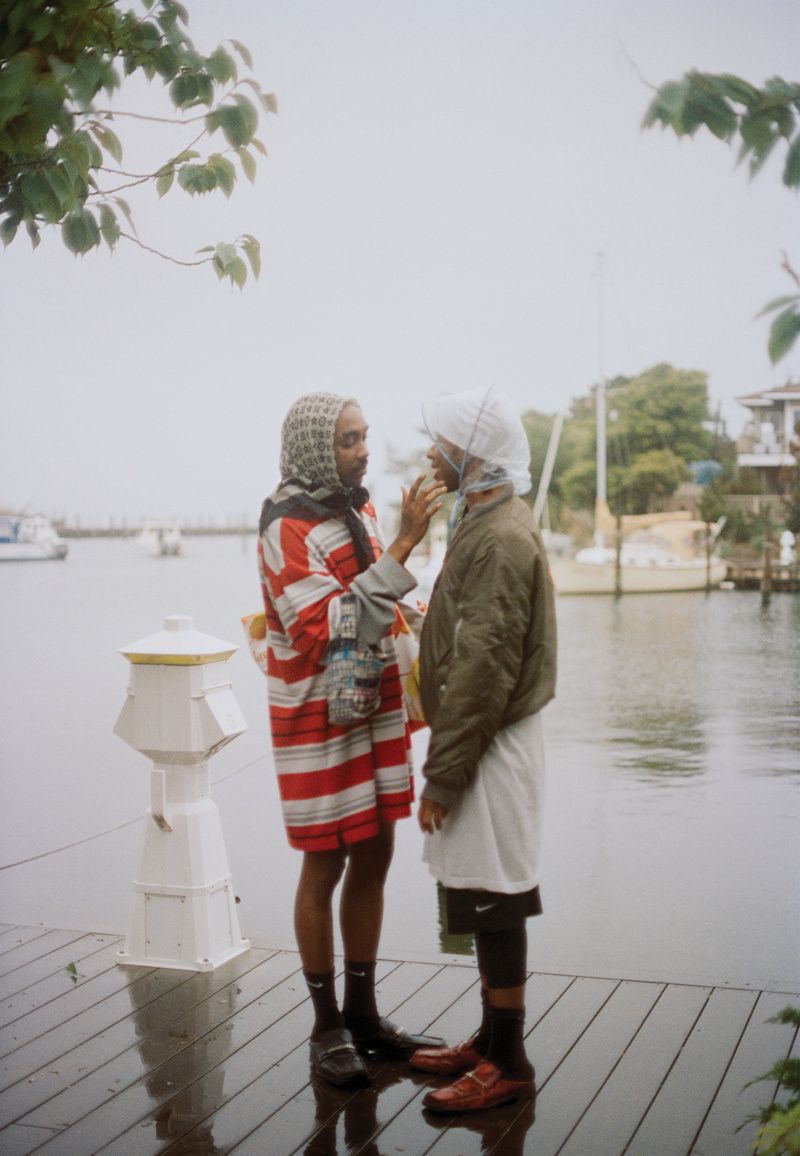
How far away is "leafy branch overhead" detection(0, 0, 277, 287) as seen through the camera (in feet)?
7.13

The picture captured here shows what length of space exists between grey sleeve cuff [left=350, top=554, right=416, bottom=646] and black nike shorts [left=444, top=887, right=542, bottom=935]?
51 cm

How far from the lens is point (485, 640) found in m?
2.39

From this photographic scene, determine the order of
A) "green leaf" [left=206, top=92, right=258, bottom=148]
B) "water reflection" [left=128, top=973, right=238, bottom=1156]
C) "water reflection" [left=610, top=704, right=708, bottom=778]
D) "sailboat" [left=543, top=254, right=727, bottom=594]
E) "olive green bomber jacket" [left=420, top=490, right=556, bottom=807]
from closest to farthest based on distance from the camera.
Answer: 1. "olive green bomber jacket" [left=420, top=490, right=556, bottom=807]
2. "water reflection" [left=128, top=973, right=238, bottom=1156]
3. "green leaf" [left=206, top=92, right=258, bottom=148]
4. "water reflection" [left=610, top=704, right=708, bottom=778]
5. "sailboat" [left=543, top=254, right=727, bottom=594]

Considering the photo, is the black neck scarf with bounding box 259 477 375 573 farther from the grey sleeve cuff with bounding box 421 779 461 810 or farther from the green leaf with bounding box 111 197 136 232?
the green leaf with bounding box 111 197 136 232

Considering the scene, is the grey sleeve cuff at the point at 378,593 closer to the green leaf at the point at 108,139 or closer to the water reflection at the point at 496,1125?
the water reflection at the point at 496,1125

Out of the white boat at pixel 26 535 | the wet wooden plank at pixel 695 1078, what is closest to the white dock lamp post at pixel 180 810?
the wet wooden plank at pixel 695 1078

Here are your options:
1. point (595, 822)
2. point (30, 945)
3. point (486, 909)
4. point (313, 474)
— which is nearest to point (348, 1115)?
point (486, 909)

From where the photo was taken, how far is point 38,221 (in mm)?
3057

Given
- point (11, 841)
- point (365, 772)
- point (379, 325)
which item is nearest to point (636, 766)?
point (11, 841)

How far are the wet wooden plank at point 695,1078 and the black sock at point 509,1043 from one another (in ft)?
0.83

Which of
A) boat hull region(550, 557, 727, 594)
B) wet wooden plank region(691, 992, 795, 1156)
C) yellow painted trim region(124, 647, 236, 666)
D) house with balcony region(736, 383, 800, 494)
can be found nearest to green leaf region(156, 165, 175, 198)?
yellow painted trim region(124, 647, 236, 666)

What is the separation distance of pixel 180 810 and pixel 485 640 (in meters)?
1.41

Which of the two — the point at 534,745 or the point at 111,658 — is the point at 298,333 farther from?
the point at 534,745

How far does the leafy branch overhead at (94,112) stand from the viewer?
2.17 m
